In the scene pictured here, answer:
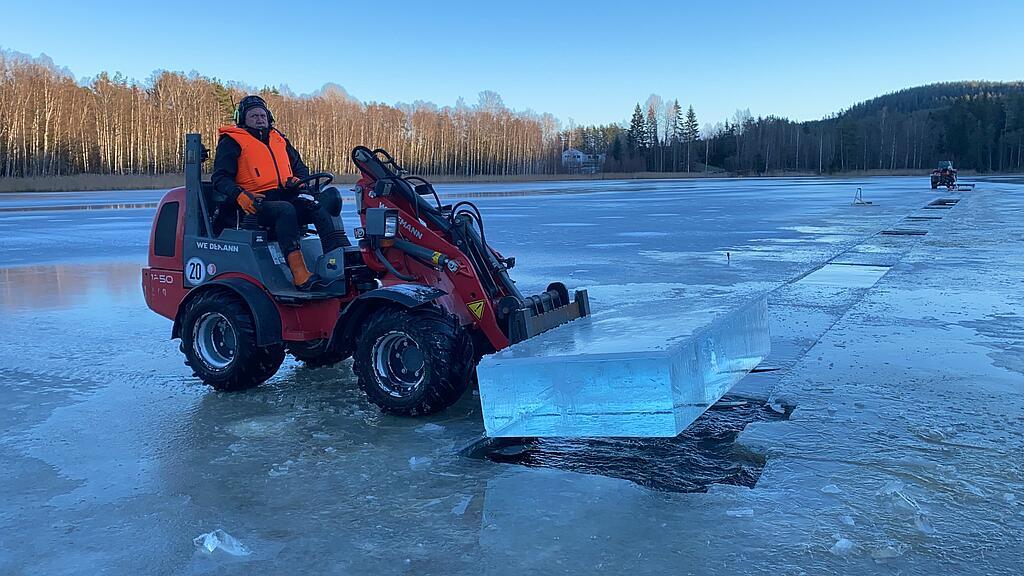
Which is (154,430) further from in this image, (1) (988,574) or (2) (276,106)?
(2) (276,106)

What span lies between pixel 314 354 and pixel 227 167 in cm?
156

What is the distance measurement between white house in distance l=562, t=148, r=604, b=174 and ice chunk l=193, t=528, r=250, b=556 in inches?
5055

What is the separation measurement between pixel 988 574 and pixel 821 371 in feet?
10.1

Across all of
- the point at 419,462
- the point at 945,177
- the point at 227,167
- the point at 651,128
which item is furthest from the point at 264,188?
the point at 651,128

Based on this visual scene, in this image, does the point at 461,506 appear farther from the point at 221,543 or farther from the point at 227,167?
the point at 227,167

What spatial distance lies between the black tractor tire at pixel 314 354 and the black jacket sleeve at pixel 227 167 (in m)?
1.24

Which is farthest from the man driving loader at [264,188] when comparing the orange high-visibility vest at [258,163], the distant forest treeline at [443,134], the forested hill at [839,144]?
the forested hill at [839,144]

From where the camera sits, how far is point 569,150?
477 feet

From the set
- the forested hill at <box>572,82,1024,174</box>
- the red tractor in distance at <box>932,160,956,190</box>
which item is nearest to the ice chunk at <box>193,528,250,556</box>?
the red tractor in distance at <box>932,160,956,190</box>

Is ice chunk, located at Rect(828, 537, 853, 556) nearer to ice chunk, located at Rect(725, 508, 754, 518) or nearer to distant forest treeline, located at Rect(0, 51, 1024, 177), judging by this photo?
ice chunk, located at Rect(725, 508, 754, 518)

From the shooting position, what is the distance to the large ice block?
12.2 ft

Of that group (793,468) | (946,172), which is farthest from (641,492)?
(946,172)

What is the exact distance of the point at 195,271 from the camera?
5945 millimetres

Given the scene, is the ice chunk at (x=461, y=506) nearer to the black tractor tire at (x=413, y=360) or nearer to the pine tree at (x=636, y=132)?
the black tractor tire at (x=413, y=360)
